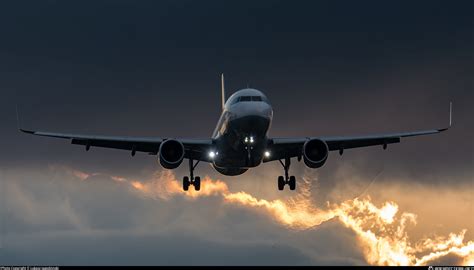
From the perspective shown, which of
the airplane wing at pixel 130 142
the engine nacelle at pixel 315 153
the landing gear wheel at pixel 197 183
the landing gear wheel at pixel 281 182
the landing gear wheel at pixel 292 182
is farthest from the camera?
the landing gear wheel at pixel 281 182

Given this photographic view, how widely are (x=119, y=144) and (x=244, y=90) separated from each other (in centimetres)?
1178

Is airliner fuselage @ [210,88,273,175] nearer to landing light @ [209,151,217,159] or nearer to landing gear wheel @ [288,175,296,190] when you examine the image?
landing light @ [209,151,217,159]

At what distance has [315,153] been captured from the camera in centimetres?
6128

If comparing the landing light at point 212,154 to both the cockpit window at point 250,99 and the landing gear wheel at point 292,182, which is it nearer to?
the cockpit window at point 250,99

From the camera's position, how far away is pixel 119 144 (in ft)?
217

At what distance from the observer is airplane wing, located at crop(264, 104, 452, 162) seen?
6366 centimetres

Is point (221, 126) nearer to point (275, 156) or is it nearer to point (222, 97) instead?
point (275, 156)

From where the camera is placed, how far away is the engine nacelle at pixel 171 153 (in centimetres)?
6078

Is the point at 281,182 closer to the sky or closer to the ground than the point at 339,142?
closer to the ground

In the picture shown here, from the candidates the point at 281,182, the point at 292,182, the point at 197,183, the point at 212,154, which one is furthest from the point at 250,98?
the point at 281,182

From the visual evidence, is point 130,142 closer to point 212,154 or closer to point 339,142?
point 212,154

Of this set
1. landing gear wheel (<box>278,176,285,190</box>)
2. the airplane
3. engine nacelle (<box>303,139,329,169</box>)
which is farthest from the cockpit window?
landing gear wheel (<box>278,176,285,190</box>)

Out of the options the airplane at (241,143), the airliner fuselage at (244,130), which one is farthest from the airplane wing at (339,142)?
the airliner fuselage at (244,130)

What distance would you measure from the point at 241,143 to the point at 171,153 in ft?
17.5
